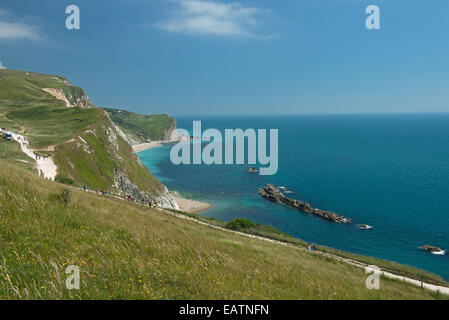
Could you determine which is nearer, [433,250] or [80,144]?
[433,250]

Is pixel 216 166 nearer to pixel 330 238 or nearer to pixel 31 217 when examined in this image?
pixel 330 238

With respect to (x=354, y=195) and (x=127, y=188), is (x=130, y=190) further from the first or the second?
(x=354, y=195)

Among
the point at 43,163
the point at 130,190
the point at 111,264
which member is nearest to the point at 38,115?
the point at 130,190

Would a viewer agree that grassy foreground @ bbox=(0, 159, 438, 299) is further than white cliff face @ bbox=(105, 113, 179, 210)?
No

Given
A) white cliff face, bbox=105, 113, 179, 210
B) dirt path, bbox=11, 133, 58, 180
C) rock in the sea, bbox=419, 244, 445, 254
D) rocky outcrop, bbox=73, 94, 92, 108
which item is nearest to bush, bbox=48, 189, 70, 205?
dirt path, bbox=11, 133, 58, 180

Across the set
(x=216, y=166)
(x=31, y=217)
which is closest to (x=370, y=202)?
(x=216, y=166)

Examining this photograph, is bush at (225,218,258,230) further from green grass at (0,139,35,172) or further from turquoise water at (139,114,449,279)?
green grass at (0,139,35,172)
